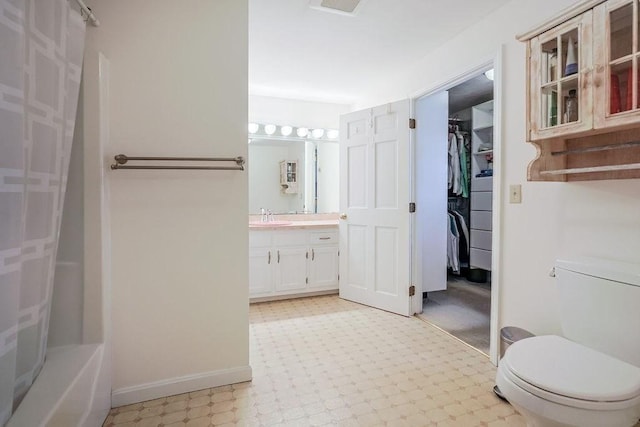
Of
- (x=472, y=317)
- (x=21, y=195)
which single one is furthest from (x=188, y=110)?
(x=472, y=317)

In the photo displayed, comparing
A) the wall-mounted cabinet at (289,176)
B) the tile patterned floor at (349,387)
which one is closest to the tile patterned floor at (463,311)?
the tile patterned floor at (349,387)

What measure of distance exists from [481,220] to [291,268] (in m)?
2.25

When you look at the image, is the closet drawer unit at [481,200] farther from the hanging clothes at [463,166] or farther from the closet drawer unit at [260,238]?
the closet drawer unit at [260,238]

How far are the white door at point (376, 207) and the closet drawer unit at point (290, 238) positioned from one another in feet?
1.31

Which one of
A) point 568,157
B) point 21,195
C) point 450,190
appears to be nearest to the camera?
point 21,195

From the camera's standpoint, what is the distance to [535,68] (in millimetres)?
1609

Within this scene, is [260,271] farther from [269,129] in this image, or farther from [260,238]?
[269,129]

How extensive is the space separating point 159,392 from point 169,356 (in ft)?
0.60

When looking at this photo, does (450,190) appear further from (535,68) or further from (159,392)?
(159,392)

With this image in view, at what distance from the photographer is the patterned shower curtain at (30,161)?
0.94 metres

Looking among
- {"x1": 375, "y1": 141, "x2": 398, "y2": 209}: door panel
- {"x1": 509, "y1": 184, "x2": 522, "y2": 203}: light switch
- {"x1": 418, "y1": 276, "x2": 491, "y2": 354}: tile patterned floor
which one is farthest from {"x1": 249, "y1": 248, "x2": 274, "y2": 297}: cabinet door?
{"x1": 509, "y1": 184, "x2": 522, "y2": 203}: light switch

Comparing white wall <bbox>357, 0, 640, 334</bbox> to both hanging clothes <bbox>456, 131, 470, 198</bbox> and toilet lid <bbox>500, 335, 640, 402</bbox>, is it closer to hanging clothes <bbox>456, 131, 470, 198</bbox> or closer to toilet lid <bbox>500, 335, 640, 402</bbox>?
toilet lid <bbox>500, 335, 640, 402</bbox>

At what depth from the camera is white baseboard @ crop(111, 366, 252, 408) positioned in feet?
5.58

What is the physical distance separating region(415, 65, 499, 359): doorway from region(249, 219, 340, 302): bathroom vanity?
3.10ft
